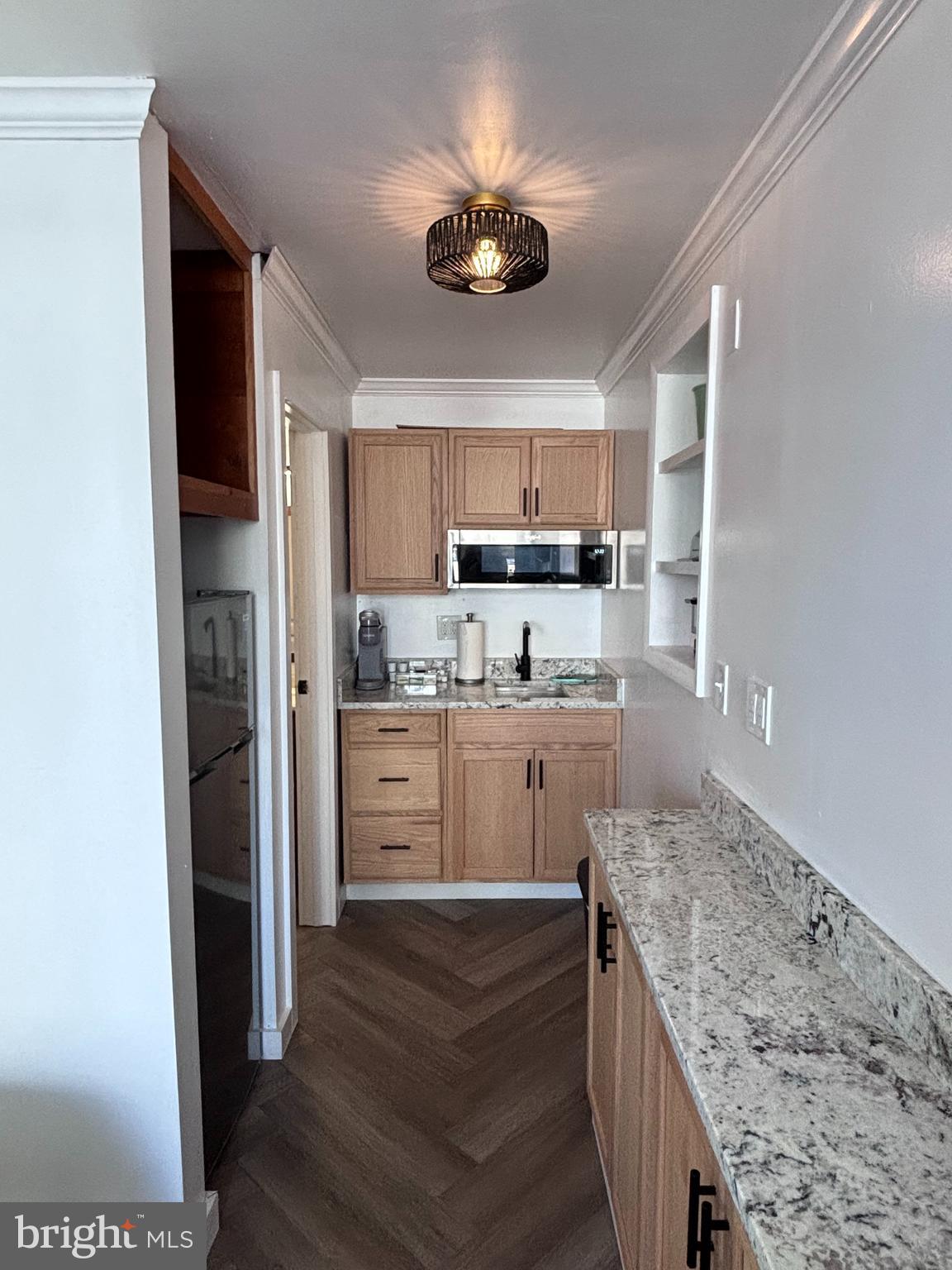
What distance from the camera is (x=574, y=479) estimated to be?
342 centimetres

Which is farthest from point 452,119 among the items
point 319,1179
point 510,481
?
point 319,1179

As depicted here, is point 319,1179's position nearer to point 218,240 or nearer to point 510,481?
point 218,240

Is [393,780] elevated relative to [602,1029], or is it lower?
elevated

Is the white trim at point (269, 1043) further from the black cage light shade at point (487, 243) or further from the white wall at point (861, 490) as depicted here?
the black cage light shade at point (487, 243)

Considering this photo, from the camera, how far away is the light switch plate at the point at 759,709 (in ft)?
4.97

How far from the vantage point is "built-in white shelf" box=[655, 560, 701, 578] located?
203 cm

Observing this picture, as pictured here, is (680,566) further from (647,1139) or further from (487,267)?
(647,1139)

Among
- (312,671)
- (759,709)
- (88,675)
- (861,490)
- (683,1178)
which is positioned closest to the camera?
(683,1178)

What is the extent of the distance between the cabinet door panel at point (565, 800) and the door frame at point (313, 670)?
0.92m

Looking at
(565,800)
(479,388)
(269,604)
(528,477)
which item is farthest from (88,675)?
(479,388)

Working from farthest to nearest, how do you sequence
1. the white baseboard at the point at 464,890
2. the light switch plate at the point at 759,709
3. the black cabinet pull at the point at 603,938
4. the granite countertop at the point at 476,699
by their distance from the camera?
the white baseboard at the point at 464,890, the granite countertop at the point at 476,699, the black cabinet pull at the point at 603,938, the light switch plate at the point at 759,709

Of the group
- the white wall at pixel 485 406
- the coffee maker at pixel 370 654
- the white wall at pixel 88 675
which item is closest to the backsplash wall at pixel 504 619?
the coffee maker at pixel 370 654

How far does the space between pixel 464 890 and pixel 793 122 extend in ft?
9.85

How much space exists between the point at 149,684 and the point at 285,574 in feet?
3.05
